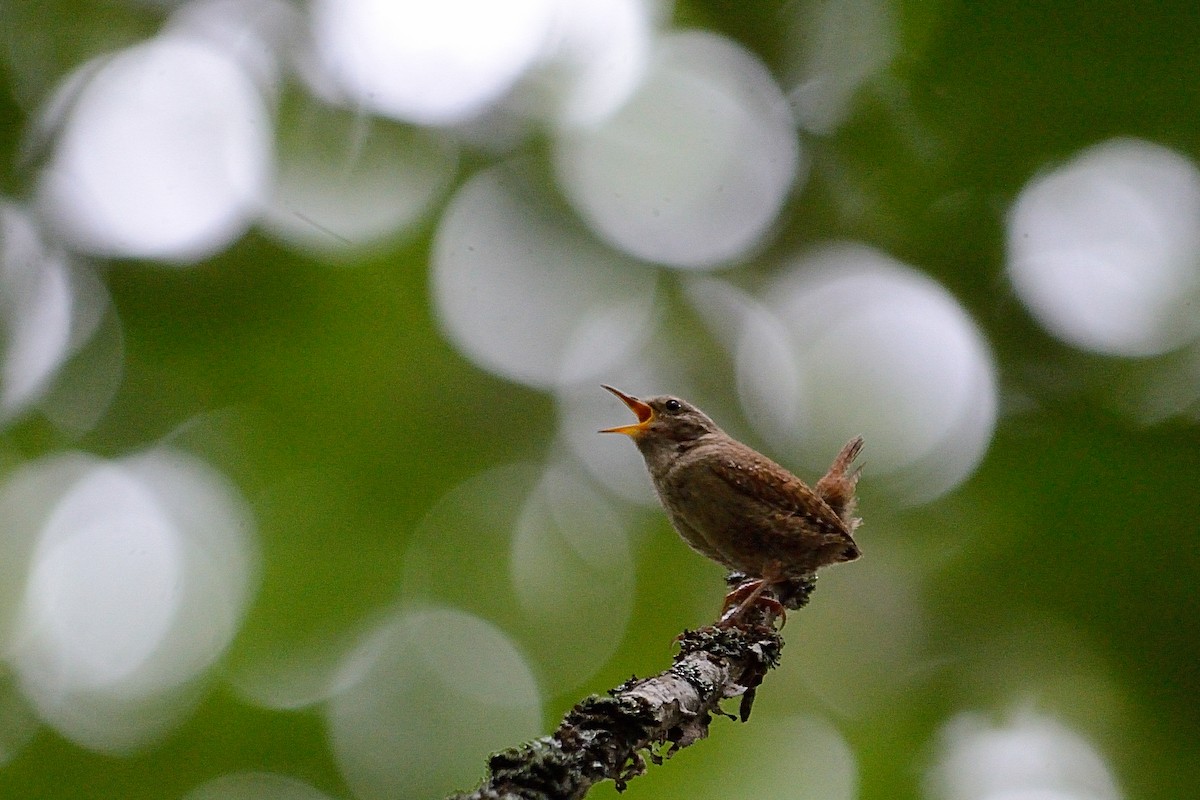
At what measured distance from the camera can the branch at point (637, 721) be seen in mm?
1605

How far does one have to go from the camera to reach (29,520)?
451cm

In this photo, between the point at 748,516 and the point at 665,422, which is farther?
the point at 665,422

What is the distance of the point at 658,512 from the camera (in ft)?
16.4

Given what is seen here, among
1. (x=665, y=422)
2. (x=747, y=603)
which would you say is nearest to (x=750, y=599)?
(x=747, y=603)

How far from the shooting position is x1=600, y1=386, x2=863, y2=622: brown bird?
367 centimetres

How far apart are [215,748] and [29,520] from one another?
1580 mm

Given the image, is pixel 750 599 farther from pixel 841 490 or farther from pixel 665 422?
pixel 665 422

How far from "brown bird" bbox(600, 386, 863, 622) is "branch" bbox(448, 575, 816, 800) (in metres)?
0.55

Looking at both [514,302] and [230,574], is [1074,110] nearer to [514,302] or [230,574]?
[514,302]

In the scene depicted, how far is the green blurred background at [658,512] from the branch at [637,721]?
1.18 m

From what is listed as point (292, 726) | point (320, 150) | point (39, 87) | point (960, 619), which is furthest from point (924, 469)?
point (39, 87)

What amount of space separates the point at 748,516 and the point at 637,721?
178 centimetres

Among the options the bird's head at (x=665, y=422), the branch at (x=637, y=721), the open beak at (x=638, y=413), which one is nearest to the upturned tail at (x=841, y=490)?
the bird's head at (x=665, y=422)

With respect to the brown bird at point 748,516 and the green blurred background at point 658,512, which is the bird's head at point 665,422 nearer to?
the brown bird at point 748,516
